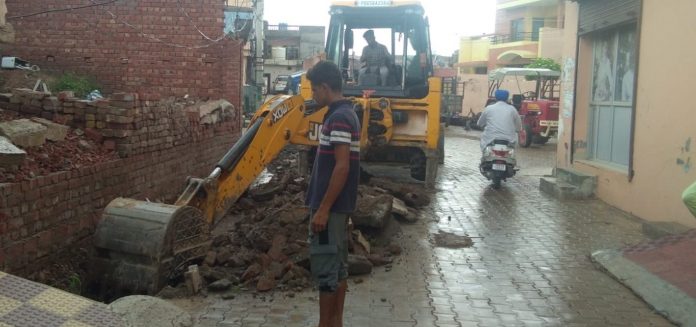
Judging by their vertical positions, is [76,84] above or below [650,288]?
above

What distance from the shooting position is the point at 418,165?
9.93 m

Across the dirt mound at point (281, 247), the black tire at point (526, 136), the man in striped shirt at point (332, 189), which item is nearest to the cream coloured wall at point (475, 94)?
the black tire at point (526, 136)

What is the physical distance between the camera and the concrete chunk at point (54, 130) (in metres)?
5.48

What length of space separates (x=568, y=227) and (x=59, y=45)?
8.81 m

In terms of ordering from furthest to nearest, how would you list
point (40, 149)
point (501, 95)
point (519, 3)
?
point (519, 3), point (501, 95), point (40, 149)

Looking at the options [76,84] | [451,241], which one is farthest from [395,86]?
[76,84]

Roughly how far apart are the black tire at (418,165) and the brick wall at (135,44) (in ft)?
11.7

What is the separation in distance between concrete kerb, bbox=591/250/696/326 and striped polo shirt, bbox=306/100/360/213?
2.54 metres

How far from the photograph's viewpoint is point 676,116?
7109 millimetres

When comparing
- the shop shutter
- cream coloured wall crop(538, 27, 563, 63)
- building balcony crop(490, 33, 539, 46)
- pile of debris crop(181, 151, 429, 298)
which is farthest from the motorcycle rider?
building balcony crop(490, 33, 539, 46)

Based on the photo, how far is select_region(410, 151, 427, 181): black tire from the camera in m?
9.86

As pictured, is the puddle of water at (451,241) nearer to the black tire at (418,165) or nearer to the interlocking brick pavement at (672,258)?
the interlocking brick pavement at (672,258)

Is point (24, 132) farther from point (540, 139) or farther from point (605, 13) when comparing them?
point (540, 139)

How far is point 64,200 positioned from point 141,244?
32.3 inches
